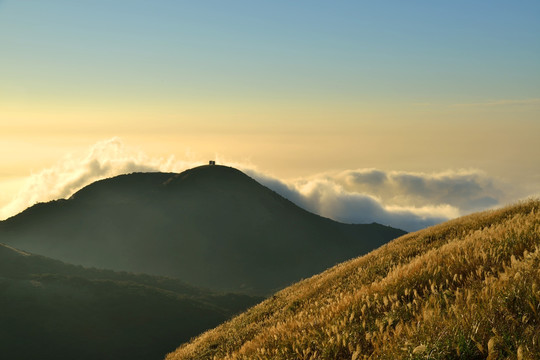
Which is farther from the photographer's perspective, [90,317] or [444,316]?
[90,317]

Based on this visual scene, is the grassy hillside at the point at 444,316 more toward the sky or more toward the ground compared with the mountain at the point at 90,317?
more toward the sky

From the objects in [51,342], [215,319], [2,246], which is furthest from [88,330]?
[2,246]

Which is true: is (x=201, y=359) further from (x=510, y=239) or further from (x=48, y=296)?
(x=48, y=296)

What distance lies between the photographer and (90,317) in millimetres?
93062

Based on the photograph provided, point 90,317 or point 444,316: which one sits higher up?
point 444,316

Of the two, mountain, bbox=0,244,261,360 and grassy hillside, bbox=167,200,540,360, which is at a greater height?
grassy hillside, bbox=167,200,540,360

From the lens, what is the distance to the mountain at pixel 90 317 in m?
77.6

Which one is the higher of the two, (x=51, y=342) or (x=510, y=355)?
(x=510, y=355)

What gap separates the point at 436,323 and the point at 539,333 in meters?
0.99

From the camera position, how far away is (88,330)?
86500 mm

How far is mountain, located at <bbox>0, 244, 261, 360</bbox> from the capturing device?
77.6 metres

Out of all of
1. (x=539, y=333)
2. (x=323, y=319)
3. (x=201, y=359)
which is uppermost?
(x=539, y=333)

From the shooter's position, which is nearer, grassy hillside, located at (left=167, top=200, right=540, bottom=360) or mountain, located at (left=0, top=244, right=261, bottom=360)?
grassy hillside, located at (left=167, top=200, right=540, bottom=360)

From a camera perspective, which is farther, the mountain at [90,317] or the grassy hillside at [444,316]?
the mountain at [90,317]
